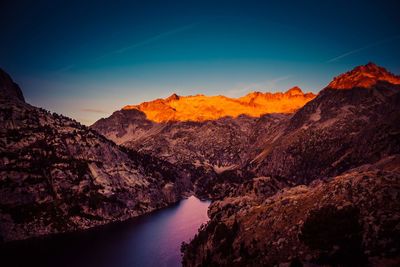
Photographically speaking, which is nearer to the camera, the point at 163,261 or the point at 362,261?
the point at 362,261

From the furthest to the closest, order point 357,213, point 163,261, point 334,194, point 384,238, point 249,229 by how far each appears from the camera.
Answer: point 163,261 → point 249,229 → point 334,194 → point 357,213 → point 384,238

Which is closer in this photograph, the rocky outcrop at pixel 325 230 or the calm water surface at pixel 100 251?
the rocky outcrop at pixel 325 230

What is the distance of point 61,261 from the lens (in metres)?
153

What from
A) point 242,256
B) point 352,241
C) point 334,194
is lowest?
point 242,256

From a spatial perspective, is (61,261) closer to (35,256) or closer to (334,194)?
(35,256)

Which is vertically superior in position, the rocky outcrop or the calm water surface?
the rocky outcrop

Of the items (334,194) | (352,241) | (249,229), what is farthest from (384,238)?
(249,229)

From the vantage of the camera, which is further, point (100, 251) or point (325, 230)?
point (100, 251)

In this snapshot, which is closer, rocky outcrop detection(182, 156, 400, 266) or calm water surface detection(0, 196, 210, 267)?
rocky outcrop detection(182, 156, 400, 266)

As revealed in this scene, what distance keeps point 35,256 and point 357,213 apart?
14069 centimetres

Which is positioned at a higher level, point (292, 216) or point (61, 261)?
point (292, 216)

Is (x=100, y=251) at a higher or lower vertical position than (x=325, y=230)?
lower

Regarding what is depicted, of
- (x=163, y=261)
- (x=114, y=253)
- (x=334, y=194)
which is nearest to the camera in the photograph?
(x=334, y=194)

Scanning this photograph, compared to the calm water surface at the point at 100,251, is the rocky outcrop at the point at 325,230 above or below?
above
